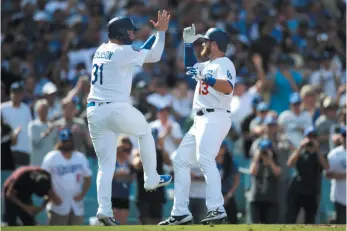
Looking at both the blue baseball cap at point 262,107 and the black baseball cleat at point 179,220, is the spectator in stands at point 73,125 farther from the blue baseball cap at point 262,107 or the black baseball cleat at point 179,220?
the black baseball cleat at point 179,220

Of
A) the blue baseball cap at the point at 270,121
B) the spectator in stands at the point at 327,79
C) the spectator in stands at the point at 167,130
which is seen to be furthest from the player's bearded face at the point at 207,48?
the spectator in stands at the point at 327,79

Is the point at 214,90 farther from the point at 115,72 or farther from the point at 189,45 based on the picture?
the point at 115,72

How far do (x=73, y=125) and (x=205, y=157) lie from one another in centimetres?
526

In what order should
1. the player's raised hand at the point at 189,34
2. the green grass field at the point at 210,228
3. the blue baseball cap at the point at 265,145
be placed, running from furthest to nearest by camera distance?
1. the blue baseball cap at the point at 265,145
2. the player's raised hand at the point at 189,34
3. the green grass field at the point at 210,228

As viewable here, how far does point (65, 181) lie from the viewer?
15258 millimetres

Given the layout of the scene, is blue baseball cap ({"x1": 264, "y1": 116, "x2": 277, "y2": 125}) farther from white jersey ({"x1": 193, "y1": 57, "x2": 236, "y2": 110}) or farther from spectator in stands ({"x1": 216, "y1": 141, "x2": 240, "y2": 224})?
white jersey ({"x1": 193, "y1": 57, "x2": 236, "y2": 110})

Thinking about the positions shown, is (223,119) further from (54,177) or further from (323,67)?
(323,67)

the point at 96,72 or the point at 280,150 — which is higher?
the point at 96,72

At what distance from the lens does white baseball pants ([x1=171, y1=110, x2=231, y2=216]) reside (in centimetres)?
1156

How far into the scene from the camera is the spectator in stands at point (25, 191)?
14805 millimetres

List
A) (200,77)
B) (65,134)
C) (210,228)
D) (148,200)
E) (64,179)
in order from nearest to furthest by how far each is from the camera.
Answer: (210,228) → (200,77) → (65,134) → (64,179) → (148,200)

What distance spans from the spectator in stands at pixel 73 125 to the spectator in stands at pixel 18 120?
543mm

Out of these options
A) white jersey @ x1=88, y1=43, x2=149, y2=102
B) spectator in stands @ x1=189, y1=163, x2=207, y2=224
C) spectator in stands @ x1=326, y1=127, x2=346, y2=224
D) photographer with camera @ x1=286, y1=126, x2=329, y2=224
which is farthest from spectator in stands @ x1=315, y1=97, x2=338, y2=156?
white jersey @ x1=88, y1=43, x2=149, y2=102

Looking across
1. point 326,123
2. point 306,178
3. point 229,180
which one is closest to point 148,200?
point 229,180
